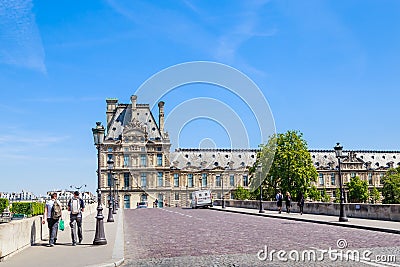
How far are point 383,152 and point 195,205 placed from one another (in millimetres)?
83378

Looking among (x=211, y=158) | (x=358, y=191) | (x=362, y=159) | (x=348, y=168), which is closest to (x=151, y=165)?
(x=211, y=158)

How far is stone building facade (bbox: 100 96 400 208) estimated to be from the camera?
10631 cm

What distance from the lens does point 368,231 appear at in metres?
20.6

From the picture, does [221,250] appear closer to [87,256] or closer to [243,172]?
[87,256]

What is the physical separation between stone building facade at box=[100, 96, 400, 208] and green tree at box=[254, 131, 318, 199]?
2330cm

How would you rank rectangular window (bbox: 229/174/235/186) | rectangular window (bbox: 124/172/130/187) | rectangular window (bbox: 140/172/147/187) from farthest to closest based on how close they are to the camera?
rectangular window (bbox: 229/174/235/186) → rectangular window (bbox: 140/172/147/187) → rectangular window (bbox: 124/172/130/187)

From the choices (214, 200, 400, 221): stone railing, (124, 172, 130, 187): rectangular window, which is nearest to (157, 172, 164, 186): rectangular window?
(124, 172, 130, 187): rectangular window

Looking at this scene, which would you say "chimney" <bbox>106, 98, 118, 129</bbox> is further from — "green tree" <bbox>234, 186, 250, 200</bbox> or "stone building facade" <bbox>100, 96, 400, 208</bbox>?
"green tree" <bbox>234, 186, 250, 200</bbox>

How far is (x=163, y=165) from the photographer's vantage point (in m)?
110

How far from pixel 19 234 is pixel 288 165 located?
202ft

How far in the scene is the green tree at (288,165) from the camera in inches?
2847

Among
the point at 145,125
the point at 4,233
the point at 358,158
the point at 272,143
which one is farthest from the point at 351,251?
the point at 358,158

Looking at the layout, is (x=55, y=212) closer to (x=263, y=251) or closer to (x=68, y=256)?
(x=68, y=256)

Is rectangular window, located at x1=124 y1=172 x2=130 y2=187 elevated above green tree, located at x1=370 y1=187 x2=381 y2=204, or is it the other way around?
rectangular window, located at x1=124 y1=172 x2=130 y2=187
